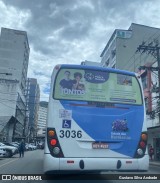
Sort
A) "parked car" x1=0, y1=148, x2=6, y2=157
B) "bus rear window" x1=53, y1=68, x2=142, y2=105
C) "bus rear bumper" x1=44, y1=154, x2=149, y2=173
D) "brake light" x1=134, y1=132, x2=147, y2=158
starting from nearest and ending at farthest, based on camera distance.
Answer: "bus rear bumper" x1=44, y1=154, x2=149, y2=173, "brake light" x1=134, y1=132, x2=147, y2=158, "bus rear window" x1=53, y1=68, x2=142, y2=105, "parked car" x1=0, y1=148, x2=6, y2=157

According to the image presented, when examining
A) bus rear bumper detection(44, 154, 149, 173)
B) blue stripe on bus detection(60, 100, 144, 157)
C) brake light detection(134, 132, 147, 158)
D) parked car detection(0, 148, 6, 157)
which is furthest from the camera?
parked car detection(0, 148, 6, 157)

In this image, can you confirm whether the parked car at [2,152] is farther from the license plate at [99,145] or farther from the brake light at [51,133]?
the license plate at [99,145]

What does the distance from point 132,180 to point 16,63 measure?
68.8m

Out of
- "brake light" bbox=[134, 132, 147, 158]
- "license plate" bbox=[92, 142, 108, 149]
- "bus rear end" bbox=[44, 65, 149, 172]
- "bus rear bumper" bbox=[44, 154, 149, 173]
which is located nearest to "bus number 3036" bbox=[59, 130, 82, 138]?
"bus rear end" bbox=[44, 65, 149, 172]

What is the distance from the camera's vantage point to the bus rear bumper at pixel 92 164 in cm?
688

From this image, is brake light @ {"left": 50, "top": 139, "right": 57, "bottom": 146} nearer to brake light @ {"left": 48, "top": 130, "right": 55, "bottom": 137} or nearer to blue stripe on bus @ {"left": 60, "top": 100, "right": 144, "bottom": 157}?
brake light @ {"left": 48, "top": 130, "right": 55, "bottom": 137}

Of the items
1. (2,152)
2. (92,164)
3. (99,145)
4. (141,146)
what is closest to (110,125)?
(99,145)

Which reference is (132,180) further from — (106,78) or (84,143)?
(106,78)

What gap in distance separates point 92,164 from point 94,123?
40.8 inches

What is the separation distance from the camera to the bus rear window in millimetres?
7570

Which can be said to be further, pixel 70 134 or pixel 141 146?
pixel 141 146

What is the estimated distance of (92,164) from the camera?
7.00 meters

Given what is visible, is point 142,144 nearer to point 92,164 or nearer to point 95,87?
point 92,164

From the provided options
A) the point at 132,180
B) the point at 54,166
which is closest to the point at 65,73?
the point at 54,166
